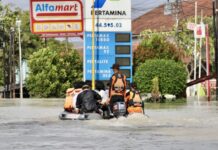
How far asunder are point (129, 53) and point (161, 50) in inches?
845

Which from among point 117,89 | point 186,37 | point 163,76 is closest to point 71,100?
point 117,89

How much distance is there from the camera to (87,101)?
2334 cm

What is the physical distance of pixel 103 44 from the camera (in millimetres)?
33438

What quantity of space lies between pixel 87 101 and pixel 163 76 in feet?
61.7

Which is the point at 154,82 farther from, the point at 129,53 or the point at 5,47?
the point at 5,47

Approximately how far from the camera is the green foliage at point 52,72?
61.7 metres

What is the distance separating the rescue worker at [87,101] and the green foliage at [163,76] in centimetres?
1845

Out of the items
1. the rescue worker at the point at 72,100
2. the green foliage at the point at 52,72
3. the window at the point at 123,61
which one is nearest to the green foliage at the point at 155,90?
the window at the point at 123,61

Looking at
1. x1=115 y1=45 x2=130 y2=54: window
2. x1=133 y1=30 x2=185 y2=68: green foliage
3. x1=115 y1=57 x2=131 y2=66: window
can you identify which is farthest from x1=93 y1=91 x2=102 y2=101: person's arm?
x1=133 y1=30 x2=185 y2=68: green foliage

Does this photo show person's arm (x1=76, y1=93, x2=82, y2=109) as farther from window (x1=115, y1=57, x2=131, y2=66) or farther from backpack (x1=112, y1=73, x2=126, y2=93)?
window (x1=115, y1=57, x2=131, y2=66)

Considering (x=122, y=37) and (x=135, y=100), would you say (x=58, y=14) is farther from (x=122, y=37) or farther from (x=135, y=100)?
(x=135, y=100)

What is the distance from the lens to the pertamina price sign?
39.8 m

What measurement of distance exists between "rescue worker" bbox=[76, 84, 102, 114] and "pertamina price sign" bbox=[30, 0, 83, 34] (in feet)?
52.8

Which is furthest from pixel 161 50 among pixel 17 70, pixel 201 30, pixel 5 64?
pixel 17 70
